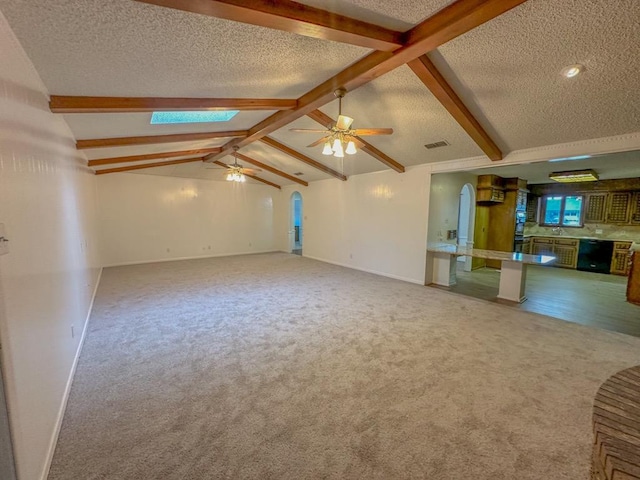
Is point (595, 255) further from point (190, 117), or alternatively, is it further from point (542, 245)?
point (190, 117)

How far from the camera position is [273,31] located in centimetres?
207

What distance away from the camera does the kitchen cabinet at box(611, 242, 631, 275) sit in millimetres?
6383

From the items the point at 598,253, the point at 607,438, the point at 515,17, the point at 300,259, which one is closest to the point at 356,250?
the point at 300,259

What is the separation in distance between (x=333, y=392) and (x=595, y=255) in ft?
26.5

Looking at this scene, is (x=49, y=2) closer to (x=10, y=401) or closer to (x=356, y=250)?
(x=10, y=401)

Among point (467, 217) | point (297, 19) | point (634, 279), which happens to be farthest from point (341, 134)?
point (467, 217)

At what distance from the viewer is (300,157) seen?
6297 mm

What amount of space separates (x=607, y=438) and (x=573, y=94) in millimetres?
3290

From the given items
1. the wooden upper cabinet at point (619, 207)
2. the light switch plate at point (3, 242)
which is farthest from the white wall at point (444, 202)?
the light switch plate at point (3, 242)

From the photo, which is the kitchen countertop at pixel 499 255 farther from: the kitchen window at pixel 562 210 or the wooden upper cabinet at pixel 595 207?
the kitchen window at pixel 562 210

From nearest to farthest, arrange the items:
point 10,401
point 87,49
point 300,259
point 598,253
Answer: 1. point 10,401
2. point 87,49
3. point 598,253
4. point 300,259

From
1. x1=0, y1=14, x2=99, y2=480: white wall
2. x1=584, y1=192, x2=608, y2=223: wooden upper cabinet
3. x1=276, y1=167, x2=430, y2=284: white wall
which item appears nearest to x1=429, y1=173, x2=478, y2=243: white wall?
x1=276, y1=167, x2=430, y2=284: white wall

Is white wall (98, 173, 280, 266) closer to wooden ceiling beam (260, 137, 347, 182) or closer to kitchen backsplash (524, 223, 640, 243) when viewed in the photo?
wooden ceiling beam (260, 137, 347, 182)

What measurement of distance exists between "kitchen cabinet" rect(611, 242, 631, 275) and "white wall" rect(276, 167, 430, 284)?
4.92 m
